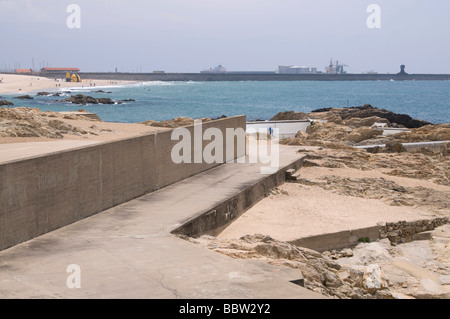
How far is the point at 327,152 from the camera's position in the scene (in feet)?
77.1

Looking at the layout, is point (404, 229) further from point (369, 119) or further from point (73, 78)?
point (73, 78)

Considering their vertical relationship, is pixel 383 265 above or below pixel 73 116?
below

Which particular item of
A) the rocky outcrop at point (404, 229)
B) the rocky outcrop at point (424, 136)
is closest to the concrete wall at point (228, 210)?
the rocky outcrop at point (404, 229)

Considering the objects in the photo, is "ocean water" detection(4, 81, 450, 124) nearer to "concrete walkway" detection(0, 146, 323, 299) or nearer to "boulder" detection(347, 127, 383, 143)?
"boulder" detection(347, 127, 383, 143)

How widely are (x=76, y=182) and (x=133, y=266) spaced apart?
2.96 meters

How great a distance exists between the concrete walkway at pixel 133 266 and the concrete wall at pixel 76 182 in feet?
0.81

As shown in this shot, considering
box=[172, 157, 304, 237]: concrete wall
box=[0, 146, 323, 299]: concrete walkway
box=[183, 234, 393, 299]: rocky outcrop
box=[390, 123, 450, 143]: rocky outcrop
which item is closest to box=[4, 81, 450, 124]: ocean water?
box=[390, 123, 450, 143]: rocky outcrop

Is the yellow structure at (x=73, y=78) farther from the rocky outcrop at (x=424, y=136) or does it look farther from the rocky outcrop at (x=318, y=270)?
the rocky outcrop at (x=318, y=270)

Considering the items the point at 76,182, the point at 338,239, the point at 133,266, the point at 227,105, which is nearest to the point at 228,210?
the point at 338,239

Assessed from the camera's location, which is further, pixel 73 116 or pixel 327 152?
pixel 73 116

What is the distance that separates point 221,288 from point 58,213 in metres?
4.01
